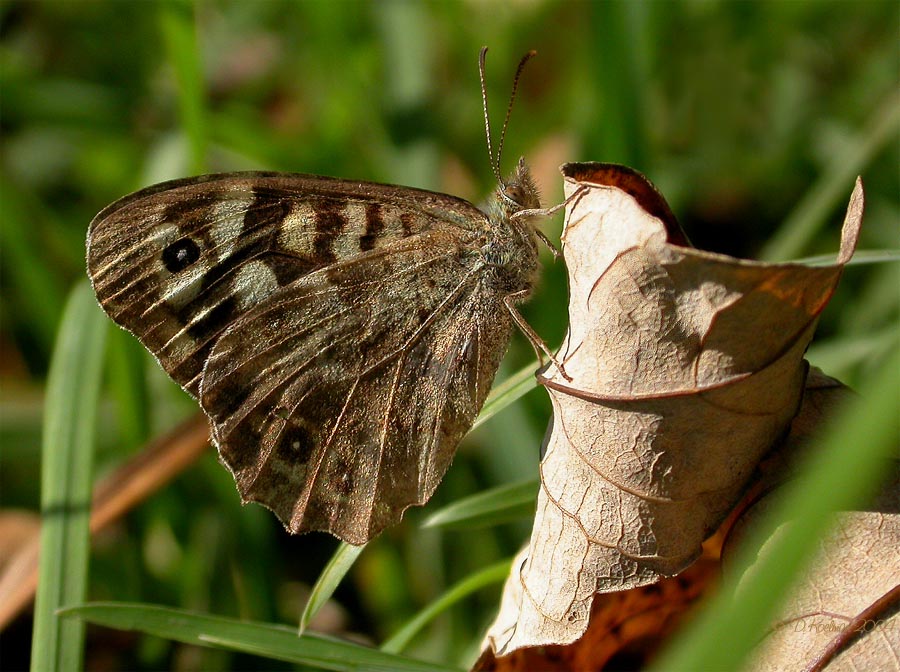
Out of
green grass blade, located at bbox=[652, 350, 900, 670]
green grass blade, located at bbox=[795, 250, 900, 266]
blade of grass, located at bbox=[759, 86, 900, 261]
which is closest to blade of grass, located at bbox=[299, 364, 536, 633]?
green grass blade, located at bbox=[795, 250, 900, 266]

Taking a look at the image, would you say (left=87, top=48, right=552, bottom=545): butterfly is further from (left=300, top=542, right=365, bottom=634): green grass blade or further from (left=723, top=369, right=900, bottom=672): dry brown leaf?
(left=723, top=369, right=900, bottom=672): dry brown leaf

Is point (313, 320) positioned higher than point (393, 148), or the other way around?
point (393, 148)

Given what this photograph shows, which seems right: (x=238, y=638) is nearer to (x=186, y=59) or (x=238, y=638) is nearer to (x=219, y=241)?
(x=219, y=241)

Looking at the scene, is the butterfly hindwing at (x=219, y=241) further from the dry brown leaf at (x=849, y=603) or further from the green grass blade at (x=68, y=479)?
the dry brown leaf at (x=849, y=603)

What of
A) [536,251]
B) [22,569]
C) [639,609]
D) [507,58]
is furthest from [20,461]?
[507,58]

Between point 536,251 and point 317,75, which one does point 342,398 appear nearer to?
point 536,251

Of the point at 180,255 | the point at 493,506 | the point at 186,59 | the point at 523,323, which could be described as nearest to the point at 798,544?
the point at 493,506

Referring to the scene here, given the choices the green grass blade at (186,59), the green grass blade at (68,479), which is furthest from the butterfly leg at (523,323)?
the green grass blade at (186,59)
